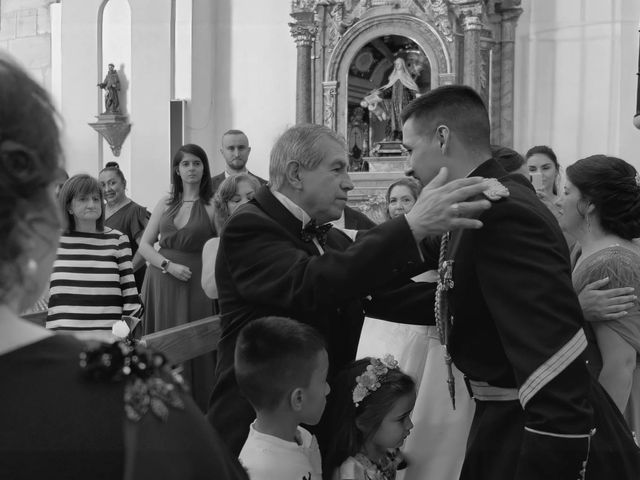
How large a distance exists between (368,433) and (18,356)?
2252 mm

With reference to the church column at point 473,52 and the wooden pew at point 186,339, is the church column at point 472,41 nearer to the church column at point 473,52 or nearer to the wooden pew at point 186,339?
the church column at point 473,52

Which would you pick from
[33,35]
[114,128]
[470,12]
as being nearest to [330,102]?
[470,12]

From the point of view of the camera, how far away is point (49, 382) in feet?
3.32

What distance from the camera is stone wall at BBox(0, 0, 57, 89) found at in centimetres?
1312

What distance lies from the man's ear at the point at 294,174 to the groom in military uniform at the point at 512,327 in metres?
0.35

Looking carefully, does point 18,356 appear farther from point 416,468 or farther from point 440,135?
point 416,468

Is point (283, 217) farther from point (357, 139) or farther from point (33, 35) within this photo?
point (33, 35)

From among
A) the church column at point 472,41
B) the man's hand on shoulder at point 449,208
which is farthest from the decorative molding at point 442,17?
the man's hand on shoulder at point 449,208

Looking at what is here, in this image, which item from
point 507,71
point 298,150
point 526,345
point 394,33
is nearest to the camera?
point 526,345

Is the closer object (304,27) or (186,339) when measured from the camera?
(186,339)

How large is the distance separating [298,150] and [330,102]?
7.88 m

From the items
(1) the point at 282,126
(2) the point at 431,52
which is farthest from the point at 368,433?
(1) the point at 282,126

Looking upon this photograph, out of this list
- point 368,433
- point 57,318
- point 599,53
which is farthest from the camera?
point 599,53

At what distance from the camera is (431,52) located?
10.1 metres
